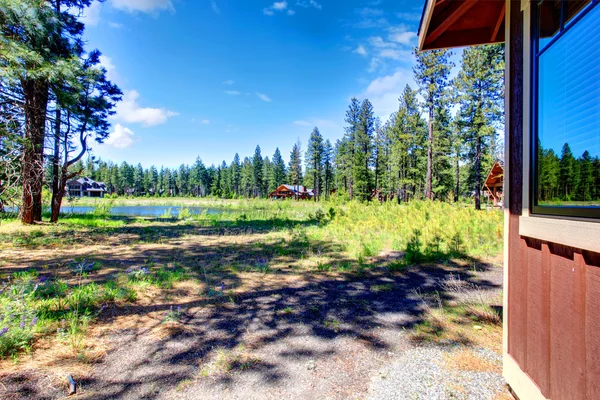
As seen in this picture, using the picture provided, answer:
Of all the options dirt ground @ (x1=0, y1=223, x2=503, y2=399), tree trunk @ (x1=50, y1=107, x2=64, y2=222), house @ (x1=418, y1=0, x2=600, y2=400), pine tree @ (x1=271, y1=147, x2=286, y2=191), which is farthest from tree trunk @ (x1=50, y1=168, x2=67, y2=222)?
pine tree @ (x1=271, y1=147, x2=286, y2=191)

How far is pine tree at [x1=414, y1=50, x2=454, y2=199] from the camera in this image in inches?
825

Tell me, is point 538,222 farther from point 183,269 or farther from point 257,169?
point 257,169

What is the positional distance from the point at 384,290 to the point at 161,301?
10.6 ft

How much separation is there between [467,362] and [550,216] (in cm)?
150

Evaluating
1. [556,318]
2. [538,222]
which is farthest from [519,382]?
[538,222]

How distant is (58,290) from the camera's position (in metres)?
3.72

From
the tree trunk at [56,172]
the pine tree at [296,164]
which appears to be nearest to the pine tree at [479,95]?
the tree trunk at [56,172]

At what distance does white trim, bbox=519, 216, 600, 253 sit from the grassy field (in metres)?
1.58

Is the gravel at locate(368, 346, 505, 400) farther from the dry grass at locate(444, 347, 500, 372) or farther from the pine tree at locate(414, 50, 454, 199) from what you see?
the pine tree at locate(414, 50, 454, 199)

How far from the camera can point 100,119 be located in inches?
441

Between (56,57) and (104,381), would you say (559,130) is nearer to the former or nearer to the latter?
(104,381)

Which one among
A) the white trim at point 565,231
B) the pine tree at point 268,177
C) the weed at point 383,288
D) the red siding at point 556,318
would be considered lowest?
the weed at point 383,288

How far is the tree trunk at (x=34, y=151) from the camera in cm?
699

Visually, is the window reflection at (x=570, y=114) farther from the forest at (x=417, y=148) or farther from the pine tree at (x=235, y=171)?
the pine tree at (x=235, y=171)
